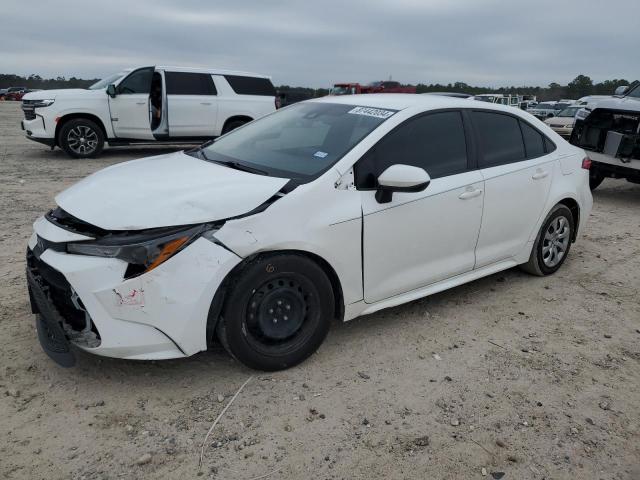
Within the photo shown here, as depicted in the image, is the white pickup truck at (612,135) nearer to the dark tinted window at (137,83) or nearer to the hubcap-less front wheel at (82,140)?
the dark tinted window at (137,83)

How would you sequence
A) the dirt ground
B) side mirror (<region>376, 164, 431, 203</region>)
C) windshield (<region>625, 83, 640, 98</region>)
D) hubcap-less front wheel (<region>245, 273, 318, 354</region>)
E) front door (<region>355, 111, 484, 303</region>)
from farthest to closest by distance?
windshield (<region>625, 83, 640, 98</region>) < front door (<region>355, 111, 484, 303</region>) < side mirror (<region>376, 164, 431, 203</region>) < hubcap-less front wheel (<region>245, 273, 318, 354</region>) < the dirt ground

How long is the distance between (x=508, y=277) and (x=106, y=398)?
11.5 ft

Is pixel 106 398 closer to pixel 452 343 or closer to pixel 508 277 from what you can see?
pixel 452 343

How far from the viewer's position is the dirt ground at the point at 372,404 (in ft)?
8.21

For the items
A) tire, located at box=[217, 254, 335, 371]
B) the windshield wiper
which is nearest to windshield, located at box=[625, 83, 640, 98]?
the windshield wiper

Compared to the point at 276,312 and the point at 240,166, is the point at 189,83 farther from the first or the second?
the point at 276,312

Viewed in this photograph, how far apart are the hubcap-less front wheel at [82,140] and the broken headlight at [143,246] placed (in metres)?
9.33

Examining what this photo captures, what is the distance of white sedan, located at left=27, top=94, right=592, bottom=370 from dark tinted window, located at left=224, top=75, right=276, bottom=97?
28.1ft

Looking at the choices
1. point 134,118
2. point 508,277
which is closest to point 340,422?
point 508,277

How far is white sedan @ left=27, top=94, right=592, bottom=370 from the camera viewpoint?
9.05ft

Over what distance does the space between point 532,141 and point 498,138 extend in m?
0.49

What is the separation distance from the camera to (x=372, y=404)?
9.67 ft

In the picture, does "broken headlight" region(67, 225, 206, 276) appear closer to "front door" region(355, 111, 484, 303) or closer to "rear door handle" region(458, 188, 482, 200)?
"front door" region(355, 111, 484, 303)

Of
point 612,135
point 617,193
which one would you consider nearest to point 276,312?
point 612,135
